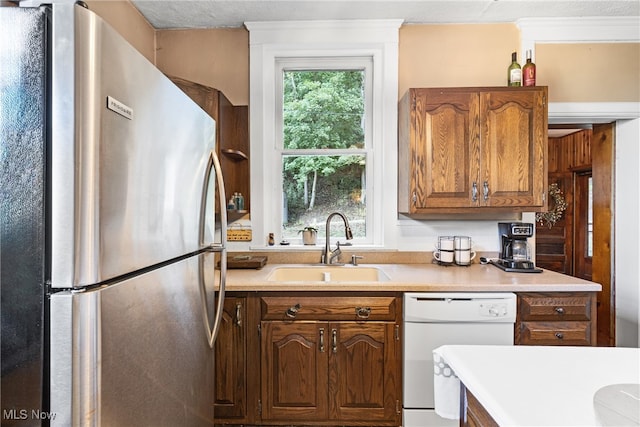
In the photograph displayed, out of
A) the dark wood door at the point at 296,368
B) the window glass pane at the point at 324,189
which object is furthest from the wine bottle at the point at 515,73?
the dark wood door at the point at 296,368

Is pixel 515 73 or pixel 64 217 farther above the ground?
pixel 515 73

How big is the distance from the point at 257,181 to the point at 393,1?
1.52m

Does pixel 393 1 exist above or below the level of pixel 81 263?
above

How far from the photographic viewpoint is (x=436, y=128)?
2146 millimetres

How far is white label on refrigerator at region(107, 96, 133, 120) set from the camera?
2.50 ft

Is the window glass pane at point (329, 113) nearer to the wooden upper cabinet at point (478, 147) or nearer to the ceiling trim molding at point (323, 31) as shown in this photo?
the ceiling trim molding at point (323, 31)

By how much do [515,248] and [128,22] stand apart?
116 inches

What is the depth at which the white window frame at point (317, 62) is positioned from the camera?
2451mm

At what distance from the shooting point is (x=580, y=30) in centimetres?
243

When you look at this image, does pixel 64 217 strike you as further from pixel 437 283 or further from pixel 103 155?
pixel 437 283

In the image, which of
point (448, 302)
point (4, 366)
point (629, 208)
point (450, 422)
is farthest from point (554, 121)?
point (4, 366)

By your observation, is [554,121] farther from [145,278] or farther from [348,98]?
[145,278]

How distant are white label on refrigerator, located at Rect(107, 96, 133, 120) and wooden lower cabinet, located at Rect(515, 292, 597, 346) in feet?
6.44

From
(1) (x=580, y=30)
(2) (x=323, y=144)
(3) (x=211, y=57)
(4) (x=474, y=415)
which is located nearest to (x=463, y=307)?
(4) (x=474, y=415)
